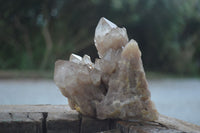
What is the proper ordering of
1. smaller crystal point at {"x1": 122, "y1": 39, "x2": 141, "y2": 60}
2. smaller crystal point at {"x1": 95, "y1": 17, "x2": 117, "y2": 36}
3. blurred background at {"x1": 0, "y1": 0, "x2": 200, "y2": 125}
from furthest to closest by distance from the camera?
blurred background at {"x1": 0, "y1": 0, "x2": 200, "y2": 125}
smaller crystal point at {"x1": 95, "y1": 17, "x2": 117, "y2": 36}
smaller crystal point at {"x1": 122, "y1": 39, "x2": 141, "y2": 60}

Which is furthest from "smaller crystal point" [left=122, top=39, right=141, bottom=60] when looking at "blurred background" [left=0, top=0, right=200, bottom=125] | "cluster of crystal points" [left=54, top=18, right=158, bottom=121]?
"blurred background" [left=0, top=0, right=200, bottom=125]

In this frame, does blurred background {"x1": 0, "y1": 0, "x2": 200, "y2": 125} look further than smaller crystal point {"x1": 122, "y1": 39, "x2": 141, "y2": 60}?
Yes

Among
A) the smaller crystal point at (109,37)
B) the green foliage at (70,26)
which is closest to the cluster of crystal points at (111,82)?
the smaller crystal point at (109,37)

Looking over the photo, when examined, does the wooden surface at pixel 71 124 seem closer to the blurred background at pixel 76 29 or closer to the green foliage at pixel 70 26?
the blurred background at pixel 76 29

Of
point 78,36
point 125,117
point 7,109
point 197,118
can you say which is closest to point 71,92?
point 125,117

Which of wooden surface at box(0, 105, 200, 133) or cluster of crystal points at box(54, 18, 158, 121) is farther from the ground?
cluster of crystal points at box(54, 18, 158, 121)

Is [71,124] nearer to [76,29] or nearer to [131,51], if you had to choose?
[131,51]

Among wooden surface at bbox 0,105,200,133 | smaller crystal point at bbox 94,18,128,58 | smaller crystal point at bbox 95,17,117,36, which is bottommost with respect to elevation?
wooden surface at bbox 0,105,200,133

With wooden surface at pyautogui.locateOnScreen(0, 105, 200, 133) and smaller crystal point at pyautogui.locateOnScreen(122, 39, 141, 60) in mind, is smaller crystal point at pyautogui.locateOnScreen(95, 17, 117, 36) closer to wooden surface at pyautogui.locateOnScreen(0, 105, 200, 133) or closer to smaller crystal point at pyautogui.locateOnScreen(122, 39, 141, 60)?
smaller crystal point at pyautogui.locateOnScreen(122, 39, 141, 60)

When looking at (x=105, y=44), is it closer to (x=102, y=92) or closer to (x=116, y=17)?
(x=102, y=92)
